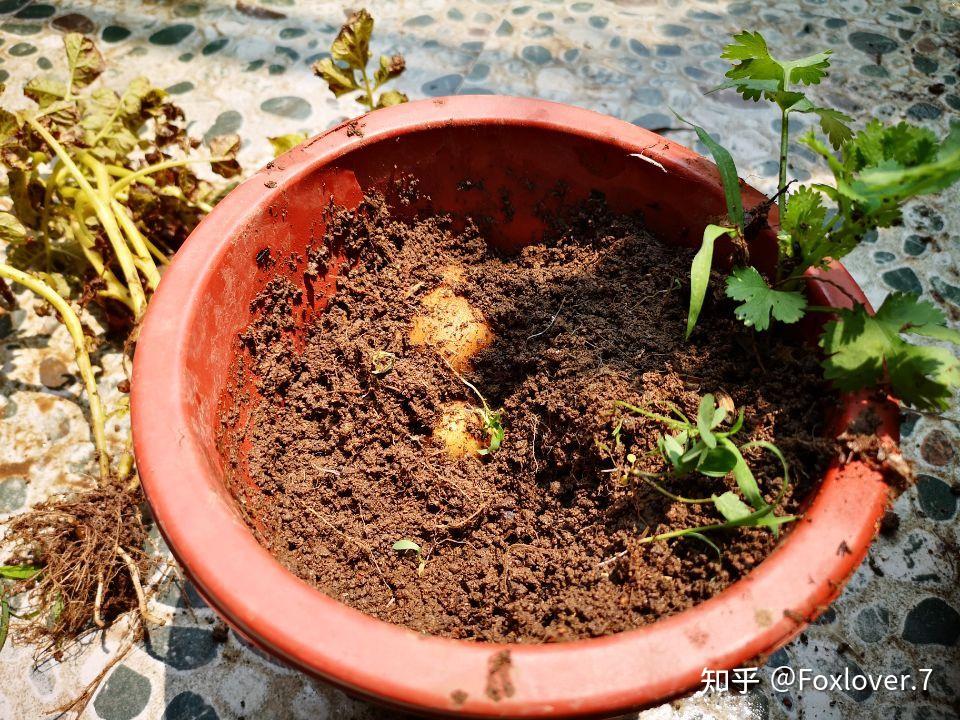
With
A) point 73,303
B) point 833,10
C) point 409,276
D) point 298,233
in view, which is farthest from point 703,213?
point 833,10

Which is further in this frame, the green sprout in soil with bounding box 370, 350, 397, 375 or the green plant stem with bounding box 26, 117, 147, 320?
the green plant stem with bounding box 26, 117, 147, 320

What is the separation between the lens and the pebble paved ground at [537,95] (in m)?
1.38

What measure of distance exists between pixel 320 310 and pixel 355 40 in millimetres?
661

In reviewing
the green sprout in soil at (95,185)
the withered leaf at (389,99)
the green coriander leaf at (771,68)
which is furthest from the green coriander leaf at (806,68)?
the green sprout in soil at (95,185)

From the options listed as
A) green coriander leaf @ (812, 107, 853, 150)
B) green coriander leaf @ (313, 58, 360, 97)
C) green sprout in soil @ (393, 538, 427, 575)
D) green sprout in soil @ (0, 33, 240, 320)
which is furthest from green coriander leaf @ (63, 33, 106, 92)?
green coriander leaf @ (812, 107, 853, 150)

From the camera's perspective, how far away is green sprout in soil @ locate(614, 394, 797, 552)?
94 cm

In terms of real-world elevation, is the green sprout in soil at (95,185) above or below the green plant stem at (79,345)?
above

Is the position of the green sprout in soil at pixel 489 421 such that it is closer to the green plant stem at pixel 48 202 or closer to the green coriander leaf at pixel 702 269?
the green coriander leaf at pixel 702 269

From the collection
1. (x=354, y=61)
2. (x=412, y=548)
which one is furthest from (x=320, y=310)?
(x=354, y=61)

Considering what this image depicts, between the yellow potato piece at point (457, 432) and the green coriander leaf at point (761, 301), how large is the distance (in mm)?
523

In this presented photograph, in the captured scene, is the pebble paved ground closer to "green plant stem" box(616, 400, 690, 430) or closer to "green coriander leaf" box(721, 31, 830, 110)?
"green plant stem" box(616, 400, 690, 430)

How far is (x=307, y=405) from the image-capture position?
1289 millimetres

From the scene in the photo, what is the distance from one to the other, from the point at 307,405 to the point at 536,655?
68 centimetres

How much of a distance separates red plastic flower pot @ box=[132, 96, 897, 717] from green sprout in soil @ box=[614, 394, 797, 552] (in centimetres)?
6
